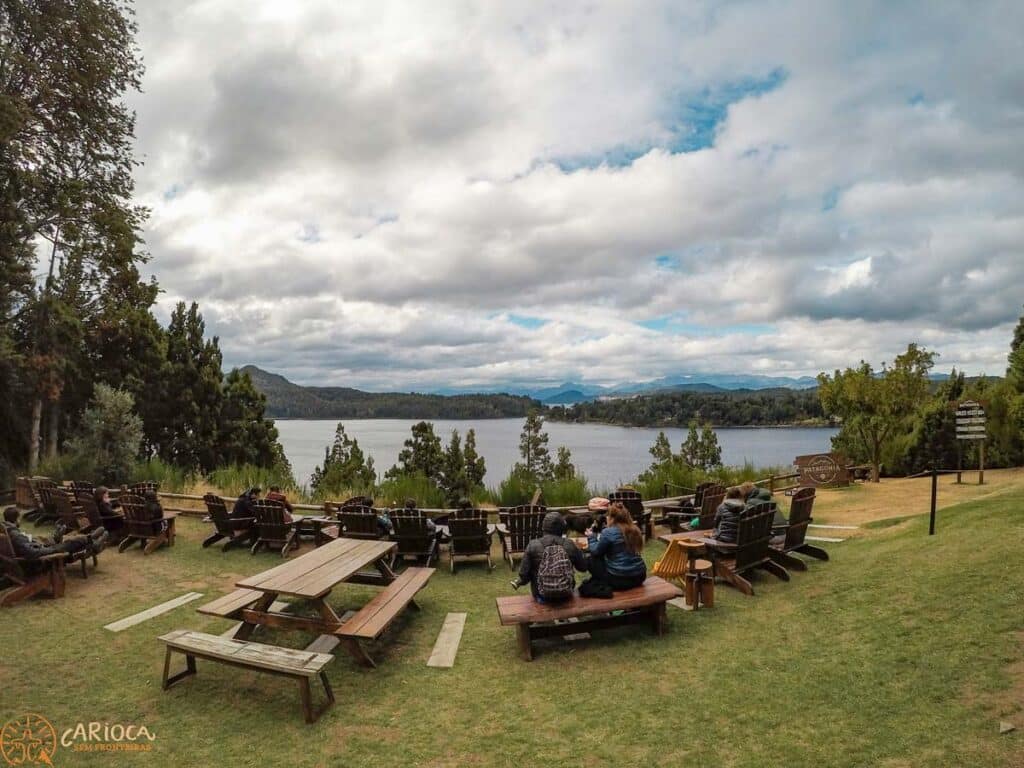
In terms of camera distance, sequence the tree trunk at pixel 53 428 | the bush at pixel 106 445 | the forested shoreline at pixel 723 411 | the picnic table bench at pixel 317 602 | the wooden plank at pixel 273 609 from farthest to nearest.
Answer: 1. the forested shoreline at pixel 723 411
2. the tree trunk at pixel 53 428
3. the bush at pixel 106 445
4. the wooden plank at pixel 273 609
5. the picnic table bench at pixel 317 602

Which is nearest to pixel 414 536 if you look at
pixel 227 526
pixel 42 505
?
pixel 227 526

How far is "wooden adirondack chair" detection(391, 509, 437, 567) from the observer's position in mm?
8422

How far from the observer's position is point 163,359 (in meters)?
23.4

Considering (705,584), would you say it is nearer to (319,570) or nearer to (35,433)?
(319,570)

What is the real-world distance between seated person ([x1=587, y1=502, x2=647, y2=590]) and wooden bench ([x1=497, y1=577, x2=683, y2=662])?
121mm

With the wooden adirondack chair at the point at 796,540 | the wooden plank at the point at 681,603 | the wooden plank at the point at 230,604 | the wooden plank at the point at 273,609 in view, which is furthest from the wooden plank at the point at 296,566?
the wooden adirondack chair at the point at 796,540

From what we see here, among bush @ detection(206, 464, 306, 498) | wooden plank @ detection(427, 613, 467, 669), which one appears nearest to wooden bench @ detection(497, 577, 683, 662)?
wooden plank @ detection(427, 613, 467, 669)

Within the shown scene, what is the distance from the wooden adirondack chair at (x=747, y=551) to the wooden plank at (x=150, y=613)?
625cm

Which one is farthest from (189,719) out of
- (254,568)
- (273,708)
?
(254,568)

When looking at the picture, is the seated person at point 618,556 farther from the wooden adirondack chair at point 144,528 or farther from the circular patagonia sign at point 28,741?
the wooden adirondack chair at point 144,528

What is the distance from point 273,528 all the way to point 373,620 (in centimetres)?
489

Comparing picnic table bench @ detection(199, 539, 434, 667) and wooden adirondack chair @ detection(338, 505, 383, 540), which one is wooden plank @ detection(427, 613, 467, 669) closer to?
picnic table bench @ detection(199, 539, 434, 667)

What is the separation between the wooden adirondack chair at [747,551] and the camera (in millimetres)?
6750

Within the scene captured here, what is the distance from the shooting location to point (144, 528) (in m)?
9.34
